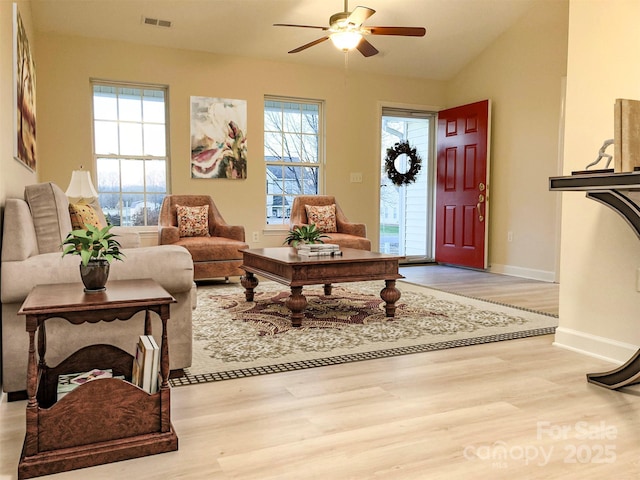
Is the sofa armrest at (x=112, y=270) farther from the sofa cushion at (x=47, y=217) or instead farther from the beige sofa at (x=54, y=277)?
the sofa cushion at (x=47, y=217)

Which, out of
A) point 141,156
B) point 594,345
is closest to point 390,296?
point 594,345

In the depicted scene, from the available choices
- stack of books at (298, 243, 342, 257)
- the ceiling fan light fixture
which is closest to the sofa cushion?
stack of books at (298, 243, 342, 257)

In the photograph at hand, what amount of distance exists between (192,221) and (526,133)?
3874 mm

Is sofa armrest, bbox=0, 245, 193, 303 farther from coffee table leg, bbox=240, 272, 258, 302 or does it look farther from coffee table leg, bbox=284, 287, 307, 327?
coffee table leg, bbox=240, 272, 258, 302

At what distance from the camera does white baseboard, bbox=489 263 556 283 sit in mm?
5750

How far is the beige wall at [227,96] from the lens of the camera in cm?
543

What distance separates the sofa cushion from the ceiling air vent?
332 centimetres

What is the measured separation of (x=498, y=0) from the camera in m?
5.75

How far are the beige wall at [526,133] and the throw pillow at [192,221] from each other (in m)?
3.50

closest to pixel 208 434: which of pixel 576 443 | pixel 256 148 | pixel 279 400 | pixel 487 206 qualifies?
pixel 279 400

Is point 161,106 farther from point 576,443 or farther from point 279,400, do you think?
point 576,443

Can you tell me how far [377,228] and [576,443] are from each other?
17.3 feet

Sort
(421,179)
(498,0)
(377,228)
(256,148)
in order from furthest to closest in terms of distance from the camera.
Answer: (421,179)
(377,228)
(256,148)
(498,0)

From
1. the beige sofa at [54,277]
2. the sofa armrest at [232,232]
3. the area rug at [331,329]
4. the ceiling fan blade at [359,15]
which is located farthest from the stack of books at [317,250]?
the sofa armrest at [232,232]
